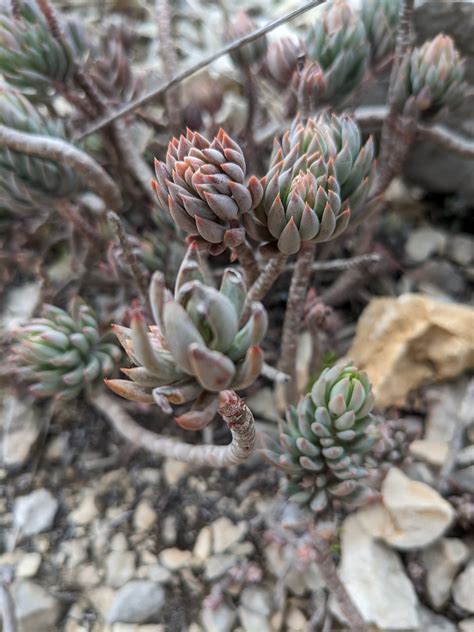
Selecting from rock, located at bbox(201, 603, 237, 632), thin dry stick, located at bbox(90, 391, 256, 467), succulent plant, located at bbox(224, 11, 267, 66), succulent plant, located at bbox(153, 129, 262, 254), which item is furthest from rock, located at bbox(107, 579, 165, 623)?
succulent plant, located at bbox(224, 11, 267, 66)

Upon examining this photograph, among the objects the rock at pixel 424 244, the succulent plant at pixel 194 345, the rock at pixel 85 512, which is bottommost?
the rock at pixel 85 512

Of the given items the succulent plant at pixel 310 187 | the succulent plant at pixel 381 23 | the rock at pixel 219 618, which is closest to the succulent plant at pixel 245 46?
the succulent plant at pixel 381 23

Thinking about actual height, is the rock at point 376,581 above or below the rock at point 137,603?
below

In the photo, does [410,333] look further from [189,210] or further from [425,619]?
[189,210]

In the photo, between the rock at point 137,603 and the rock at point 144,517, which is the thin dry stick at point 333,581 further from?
the rock at point 144,517

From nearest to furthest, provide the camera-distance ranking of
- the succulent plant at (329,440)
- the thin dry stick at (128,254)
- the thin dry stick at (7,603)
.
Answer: the succulent plant at (329,440)
the thin dry stick at (128,254)
the thin dry stick at (7,603)

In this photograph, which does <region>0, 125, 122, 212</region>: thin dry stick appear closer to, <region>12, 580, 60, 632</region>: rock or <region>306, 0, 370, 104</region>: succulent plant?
<region>306, 0, 370, 104</region>: succulent plant

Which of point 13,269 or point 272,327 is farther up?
point 13,269

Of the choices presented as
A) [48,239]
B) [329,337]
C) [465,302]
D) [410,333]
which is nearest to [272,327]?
[329,337]

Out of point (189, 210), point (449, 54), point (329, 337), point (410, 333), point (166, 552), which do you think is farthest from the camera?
point (329, 337)
